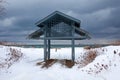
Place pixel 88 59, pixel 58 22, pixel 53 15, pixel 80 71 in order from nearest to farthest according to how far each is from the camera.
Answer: pixel 80 71 → pixel 88 59 → pixel 53 15 → pixel 58 22

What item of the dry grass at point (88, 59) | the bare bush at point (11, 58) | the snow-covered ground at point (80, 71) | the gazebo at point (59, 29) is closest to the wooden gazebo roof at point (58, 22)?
the gazebo at point (59, 29)

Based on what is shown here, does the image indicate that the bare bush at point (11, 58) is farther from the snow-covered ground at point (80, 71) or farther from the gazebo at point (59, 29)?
the gazebo at point (59, 29)

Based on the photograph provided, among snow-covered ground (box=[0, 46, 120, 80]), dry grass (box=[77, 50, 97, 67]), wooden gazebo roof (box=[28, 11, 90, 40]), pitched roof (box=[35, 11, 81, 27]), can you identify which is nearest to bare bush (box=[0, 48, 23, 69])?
snow-covered ground (box=[0, 46, 120, 80])

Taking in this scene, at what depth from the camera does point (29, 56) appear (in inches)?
1166

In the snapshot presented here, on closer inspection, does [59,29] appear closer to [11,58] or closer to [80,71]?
[11,58]

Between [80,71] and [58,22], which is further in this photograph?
[58,22]

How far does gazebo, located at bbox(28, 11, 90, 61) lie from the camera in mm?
25891

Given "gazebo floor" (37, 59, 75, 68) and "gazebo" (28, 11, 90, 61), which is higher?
"gazebo" (28, 11, 90, 61)

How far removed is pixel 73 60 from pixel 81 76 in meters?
9.38

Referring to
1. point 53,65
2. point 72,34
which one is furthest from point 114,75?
point 72,34

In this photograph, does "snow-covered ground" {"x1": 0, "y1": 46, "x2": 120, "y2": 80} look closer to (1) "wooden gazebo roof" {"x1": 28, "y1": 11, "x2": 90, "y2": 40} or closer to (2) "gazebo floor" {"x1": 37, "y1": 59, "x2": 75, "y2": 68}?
(2) "gazebo floor" {"x1": 37, "y1": 59, "x2": 75, "y2": 68}

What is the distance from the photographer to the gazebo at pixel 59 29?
2589cm

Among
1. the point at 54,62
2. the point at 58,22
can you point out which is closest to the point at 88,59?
the point at 54,62

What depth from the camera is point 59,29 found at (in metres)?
26.3
